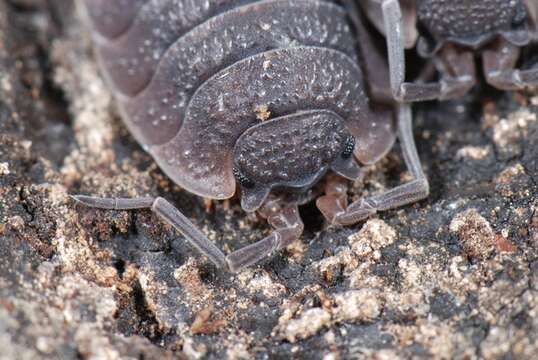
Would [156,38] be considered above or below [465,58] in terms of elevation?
above

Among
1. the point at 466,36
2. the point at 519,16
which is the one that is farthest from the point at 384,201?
the point at 519,16

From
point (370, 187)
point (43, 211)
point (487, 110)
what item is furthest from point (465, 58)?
point (43, 211)

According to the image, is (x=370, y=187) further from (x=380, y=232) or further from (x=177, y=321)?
(x=177, y=321)

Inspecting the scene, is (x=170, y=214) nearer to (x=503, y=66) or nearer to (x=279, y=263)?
(x=279, y=263)

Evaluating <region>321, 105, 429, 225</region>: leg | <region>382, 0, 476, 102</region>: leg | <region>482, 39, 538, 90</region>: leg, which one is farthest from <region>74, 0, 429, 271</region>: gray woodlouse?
<region>482, 39, 538, 90</region>: leg

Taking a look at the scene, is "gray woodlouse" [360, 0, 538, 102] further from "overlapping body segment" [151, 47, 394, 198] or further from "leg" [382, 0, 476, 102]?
"overlapping body segment" [151, 47, 394, 198]
